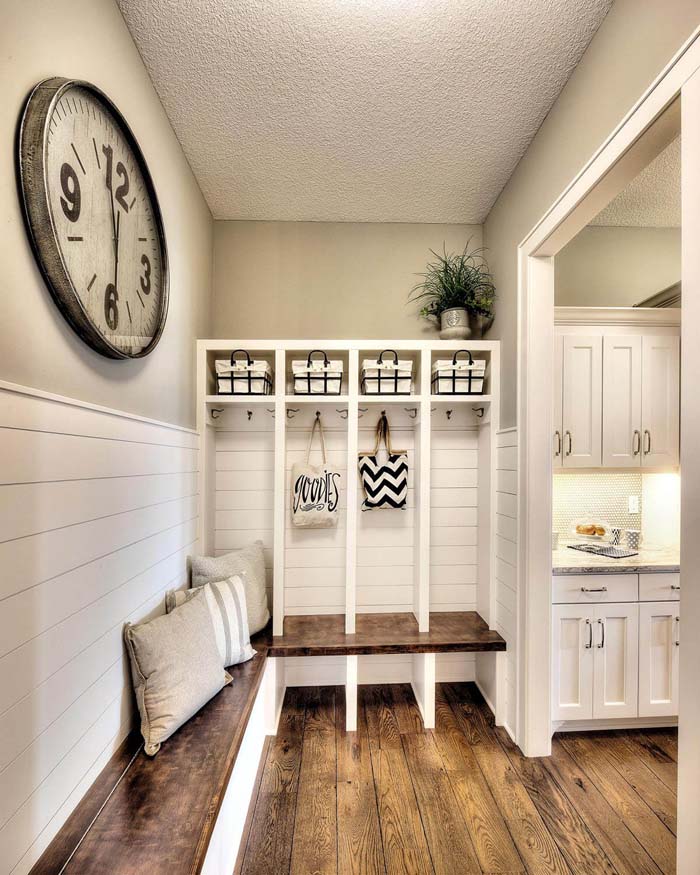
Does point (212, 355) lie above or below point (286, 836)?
above

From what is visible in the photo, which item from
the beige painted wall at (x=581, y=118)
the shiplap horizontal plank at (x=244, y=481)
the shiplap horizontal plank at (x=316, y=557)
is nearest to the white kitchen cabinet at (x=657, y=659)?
the beige painted wall at (x=581, y=118)

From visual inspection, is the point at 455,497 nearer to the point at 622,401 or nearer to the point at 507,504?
the point at 507,504

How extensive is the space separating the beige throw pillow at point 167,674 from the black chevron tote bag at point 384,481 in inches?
49.3

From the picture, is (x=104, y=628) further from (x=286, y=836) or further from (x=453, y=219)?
(x=453, y=219)

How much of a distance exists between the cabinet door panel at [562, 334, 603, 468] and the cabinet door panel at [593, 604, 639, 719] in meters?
0.78

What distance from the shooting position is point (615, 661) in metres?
2.40

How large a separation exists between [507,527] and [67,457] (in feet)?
6.42

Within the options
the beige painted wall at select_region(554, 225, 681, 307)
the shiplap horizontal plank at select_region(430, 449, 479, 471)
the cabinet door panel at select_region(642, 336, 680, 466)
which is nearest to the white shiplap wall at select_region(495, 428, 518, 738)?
the shiplap horizontal plank at select_region(430, 449, 479, 471)

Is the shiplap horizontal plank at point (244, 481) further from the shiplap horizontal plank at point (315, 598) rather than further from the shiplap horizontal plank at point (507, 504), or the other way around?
the shiplap horizontal plank at point (507, 504)

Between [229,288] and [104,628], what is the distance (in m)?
2.08

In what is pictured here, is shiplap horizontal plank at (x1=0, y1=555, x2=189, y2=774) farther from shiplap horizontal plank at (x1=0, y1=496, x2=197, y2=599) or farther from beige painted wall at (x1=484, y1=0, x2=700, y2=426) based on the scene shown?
beige painted wall at (x1=484, y1=0, x2=700, y2=426)

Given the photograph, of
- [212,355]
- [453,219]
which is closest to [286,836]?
[212,355]

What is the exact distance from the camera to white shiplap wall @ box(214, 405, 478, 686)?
2891 mm

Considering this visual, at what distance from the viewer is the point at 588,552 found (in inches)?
106
